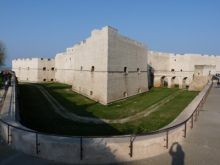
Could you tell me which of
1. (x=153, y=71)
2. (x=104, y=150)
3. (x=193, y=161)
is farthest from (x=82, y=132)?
(x=153, y=71)

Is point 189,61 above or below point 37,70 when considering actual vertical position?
above

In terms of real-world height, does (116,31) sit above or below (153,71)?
above

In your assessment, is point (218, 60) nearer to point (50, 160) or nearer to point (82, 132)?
point (82, 132)

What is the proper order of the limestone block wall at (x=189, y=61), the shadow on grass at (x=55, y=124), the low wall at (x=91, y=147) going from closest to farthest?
the low wall at (x=91, y=147) < the shadow on grass at (x=55, y=124) < the limestone block wall at (x=189, y=61)

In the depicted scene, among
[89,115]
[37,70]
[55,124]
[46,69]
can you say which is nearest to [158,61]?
[46,69]

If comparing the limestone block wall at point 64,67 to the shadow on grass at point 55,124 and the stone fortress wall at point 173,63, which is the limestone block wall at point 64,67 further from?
the shadow on grass at point 55,124

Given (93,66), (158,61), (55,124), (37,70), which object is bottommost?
(55,124)

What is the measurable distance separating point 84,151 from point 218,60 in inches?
1581

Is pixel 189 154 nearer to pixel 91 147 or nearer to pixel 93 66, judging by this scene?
pixel 91 147

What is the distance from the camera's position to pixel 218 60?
36469 mm

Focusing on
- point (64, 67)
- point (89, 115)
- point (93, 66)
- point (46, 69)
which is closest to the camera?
point (89, 115)

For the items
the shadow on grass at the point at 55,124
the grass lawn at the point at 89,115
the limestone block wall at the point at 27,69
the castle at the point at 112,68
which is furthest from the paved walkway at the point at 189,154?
the limestone block wall at the point at 27,69

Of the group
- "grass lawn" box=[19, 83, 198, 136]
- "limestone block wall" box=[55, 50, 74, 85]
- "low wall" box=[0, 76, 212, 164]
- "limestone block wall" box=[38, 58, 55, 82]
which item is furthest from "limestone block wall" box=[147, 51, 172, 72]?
"low wall" box=[0, 76, 212, 164]

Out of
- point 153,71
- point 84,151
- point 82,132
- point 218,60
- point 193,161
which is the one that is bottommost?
point 82,132
